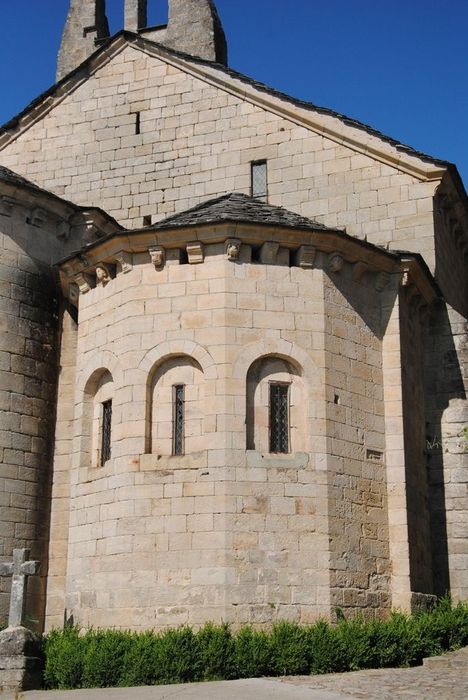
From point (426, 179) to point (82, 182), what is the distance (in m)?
7.52

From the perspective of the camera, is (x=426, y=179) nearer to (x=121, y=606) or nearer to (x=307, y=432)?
(x=307, y=432)

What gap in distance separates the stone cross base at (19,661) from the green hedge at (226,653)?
0.18 metres

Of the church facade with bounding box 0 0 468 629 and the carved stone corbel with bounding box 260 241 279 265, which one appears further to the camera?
the carved stone corbel with bounding box 260 241 279 265

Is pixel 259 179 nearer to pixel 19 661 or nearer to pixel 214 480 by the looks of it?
pixel 214 480

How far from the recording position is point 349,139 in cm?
1867

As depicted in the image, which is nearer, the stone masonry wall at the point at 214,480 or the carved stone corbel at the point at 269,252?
the stone masonry wall at the point at 214,480

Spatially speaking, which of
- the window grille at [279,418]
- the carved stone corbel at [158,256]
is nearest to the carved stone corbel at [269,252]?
the carved stone corbel at [158,256]

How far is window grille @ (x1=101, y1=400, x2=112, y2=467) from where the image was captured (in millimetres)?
15523

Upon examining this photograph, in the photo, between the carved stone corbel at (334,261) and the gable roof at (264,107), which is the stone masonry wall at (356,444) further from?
the gable roof at (264,107)

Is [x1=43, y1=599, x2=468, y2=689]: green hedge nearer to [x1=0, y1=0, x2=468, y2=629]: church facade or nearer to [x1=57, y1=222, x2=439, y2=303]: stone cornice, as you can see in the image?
[x1=0, y1=0, x2=468, y2=629]: church facade

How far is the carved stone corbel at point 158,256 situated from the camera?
15.2 metres

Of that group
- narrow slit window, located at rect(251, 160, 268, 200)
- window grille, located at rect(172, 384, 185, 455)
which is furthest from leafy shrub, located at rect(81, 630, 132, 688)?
narrow slit window, located at rect(251, 160, 268, 200)

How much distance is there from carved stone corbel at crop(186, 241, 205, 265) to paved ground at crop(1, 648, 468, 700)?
6.49m

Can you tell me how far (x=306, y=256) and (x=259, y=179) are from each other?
479cm
